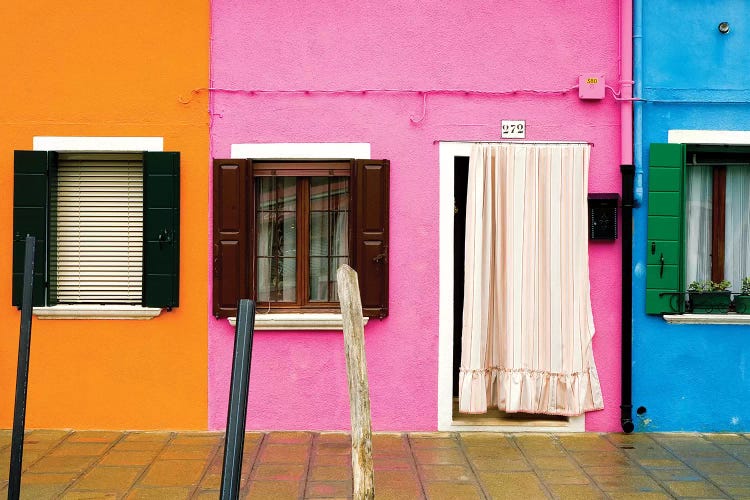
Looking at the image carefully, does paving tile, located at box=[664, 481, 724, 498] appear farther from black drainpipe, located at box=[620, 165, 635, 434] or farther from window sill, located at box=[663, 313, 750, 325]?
window sill, located at box=[663, 313, 750, 325]

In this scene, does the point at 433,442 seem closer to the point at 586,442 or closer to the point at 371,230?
the point at 586,442

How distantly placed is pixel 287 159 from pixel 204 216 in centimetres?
90

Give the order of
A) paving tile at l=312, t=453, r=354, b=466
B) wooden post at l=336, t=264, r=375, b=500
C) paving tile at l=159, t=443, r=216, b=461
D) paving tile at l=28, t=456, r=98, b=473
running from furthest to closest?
1. paving tile at l=159, t=443, r=216, b=461
2. paving tile at l=312, t=453, r=354, b=466
3. paving tile at l=28, t=456, r=98, b=473
4. wooden post at l=336, t=264, r=375, b=500

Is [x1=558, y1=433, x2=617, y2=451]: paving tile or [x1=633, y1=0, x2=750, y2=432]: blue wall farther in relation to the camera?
[x1=633, y1=0, x2=750, y2=432]: blue wall

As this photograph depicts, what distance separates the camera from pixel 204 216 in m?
7.18

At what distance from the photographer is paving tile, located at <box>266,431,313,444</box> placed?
270 inches

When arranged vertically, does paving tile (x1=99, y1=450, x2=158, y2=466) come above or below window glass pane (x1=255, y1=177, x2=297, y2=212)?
below

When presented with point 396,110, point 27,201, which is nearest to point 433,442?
point 396,110

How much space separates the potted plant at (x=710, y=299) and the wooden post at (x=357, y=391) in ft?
15.2

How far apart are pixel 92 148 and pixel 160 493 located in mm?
3170

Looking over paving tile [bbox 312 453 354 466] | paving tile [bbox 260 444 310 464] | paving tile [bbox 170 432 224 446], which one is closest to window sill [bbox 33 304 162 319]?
paving tile [bbox 170 432 224 446]

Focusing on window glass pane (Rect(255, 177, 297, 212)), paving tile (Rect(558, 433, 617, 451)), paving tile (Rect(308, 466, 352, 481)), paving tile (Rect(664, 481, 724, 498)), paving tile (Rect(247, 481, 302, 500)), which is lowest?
paving tile (Rect(247, 481, 302, 500))

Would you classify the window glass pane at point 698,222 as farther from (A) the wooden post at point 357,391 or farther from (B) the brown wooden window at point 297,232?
(A) the wooden post at point 357,391

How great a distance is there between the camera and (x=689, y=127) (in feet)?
23.6
